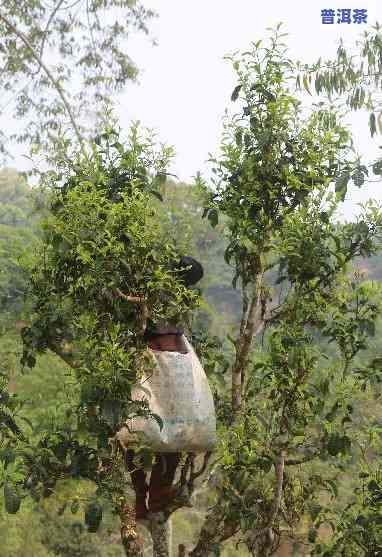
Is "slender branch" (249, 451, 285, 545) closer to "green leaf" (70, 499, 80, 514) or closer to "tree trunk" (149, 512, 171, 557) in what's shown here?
"tree trunk" (149, 512, 171, 557)

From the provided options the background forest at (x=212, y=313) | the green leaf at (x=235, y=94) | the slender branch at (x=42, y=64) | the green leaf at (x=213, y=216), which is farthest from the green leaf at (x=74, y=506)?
the slender branch at (x=42, y=64)

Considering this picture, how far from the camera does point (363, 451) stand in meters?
3.30

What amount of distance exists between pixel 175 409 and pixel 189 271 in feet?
1.97

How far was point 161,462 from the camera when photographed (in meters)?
3.13

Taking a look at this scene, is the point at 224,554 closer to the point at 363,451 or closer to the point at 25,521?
the point at 25,521

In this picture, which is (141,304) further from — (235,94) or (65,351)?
(235,94)

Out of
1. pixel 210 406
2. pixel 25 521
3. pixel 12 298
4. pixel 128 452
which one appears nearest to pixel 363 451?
pixel 210 406

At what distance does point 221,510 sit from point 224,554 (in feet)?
33.5

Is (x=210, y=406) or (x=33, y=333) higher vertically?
(x=33, y=333)

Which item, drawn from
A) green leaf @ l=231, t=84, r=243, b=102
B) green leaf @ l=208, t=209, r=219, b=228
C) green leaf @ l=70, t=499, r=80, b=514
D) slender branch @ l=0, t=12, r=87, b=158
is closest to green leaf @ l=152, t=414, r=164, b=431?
green leaf @ l=70, t=499, r=80, b=514

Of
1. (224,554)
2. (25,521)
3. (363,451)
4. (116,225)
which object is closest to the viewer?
(116,225)

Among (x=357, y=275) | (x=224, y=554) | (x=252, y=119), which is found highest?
(x=252, y=119)

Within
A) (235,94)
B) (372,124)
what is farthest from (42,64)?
(235,94)

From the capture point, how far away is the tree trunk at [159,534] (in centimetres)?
324
